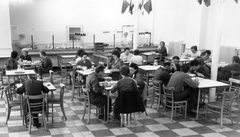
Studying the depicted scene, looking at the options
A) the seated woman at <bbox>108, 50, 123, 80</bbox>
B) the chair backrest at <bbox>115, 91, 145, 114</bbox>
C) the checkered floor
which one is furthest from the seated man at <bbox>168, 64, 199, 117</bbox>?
the seated woman at <bbox>108, 50, 123, 80</bbox>

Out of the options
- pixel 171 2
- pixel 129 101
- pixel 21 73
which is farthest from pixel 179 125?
pixel 171 2

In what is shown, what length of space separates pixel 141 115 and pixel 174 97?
3.11ft

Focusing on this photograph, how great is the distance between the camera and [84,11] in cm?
1402

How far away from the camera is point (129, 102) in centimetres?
554

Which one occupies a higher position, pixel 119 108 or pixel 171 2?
pixel 171 2

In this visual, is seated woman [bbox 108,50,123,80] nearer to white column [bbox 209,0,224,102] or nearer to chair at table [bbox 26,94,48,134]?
white column [bbox 209,0,224,102]

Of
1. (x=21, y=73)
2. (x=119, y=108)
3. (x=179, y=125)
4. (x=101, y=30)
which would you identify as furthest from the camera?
(x=101, y=30)

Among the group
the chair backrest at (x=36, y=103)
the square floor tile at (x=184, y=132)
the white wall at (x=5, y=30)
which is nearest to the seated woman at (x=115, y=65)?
the square floor tile at (x=184, y=132)

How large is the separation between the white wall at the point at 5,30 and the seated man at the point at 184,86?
812 cm

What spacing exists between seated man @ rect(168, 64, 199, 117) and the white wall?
812 centimetres

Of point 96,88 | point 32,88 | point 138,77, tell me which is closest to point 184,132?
point 138,77

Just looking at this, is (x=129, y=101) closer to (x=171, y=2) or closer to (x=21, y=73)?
(x=21, y=73)

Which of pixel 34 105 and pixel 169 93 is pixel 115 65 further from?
pixel 34 105

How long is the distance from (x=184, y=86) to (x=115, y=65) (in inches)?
97.7
